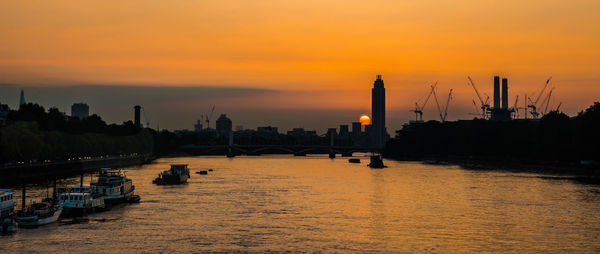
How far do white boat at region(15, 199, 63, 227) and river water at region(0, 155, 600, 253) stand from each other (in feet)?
3.25

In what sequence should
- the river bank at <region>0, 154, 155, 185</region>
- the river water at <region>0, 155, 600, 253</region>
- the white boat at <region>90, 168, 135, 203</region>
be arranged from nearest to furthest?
the river water at <region>0, 155, 600, 253</region>, the white boat at <region>90, 168, 135, 203</region>, the river bank at <region>0, 154, 155, 185</region>

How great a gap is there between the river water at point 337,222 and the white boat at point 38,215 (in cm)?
99

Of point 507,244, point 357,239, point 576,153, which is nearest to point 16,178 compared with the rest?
point 357,239

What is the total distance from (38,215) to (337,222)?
26.9m

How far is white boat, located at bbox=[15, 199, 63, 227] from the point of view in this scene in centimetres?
6669

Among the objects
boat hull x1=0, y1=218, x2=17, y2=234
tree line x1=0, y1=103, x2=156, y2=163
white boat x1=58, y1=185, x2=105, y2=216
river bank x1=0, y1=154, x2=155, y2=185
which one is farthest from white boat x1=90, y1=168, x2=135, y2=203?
tree line x1=0, y1=103, x2=156, y2=163

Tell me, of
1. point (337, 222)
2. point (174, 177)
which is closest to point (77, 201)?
point (337, 222)

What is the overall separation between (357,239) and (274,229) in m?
8.29

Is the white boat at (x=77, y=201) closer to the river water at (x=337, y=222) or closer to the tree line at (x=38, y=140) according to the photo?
the river water at (x=337, y=222)

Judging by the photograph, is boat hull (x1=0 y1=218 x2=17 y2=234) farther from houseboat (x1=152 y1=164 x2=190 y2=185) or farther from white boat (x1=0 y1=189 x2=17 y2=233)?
houseboat (x1=152 y1=164 x2=190 y2=185)

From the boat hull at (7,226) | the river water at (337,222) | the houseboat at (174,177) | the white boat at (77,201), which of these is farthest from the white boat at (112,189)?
the houseboat at (174,177)

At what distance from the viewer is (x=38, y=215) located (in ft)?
222

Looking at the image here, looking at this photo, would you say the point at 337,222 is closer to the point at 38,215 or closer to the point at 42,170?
the point at 38,215

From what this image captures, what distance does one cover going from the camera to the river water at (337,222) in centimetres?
5884
